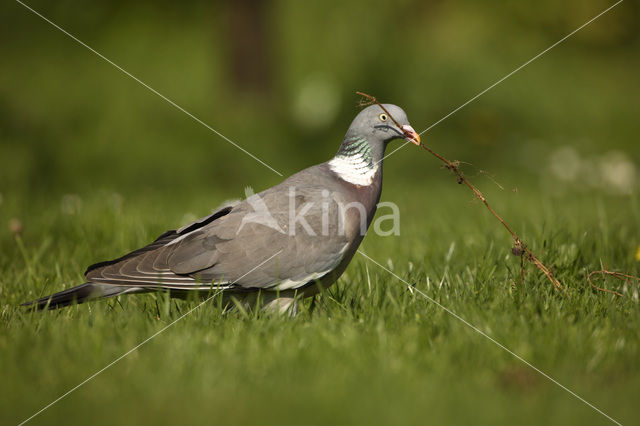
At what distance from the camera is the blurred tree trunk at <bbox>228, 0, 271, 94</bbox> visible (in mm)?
7789

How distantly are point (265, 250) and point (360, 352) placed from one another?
0.77 metres

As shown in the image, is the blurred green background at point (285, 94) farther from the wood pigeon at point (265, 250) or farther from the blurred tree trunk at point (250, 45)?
the wood pigeon at point (265, 250)

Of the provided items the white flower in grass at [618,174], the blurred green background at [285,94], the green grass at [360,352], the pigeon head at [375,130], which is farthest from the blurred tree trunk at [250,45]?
the pigeon head at [375,130]

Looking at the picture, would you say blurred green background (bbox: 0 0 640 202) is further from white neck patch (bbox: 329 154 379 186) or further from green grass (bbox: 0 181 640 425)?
white neck patch (bbox: 329 154 379 186)

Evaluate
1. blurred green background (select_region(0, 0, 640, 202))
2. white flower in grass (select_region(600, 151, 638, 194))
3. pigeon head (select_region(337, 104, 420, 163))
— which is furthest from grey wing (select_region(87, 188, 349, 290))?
white flower in grass (select_region(600, 151, 638, 194))

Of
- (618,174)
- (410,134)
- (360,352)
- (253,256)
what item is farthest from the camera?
(618,174)

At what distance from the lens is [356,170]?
11.3 feet

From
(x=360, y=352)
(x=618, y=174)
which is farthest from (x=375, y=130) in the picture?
(x=618, y=174)

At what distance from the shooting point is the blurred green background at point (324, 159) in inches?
98.0

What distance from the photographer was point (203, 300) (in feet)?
11.2

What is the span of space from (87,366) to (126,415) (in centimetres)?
44

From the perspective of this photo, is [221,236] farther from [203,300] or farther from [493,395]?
[493,395]

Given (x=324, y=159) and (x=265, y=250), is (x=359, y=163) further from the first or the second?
(x=324, y=159)

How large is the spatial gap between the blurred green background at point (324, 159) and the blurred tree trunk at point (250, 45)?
22mm
